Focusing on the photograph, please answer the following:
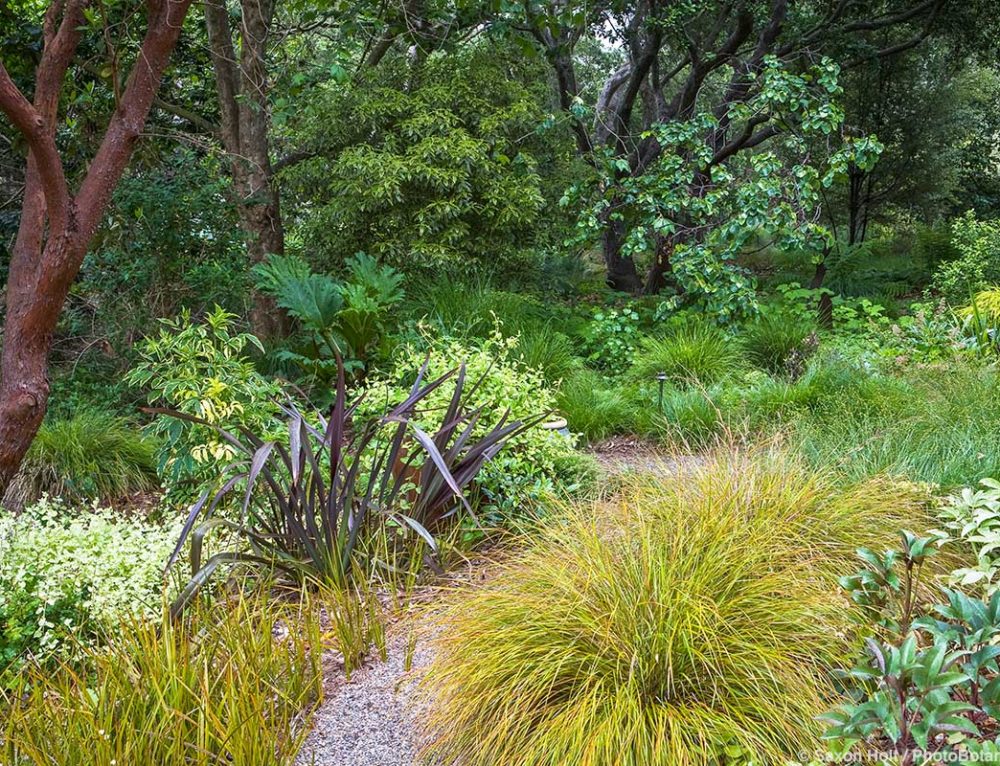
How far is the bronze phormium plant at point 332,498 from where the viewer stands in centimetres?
290

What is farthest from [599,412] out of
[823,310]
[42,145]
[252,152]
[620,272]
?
[620,272]

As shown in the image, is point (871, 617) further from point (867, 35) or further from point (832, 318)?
point (867, 35)

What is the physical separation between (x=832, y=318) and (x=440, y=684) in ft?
20.5

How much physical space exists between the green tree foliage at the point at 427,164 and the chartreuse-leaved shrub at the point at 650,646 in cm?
424

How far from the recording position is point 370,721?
2391mm

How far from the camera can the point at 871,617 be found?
236 cm

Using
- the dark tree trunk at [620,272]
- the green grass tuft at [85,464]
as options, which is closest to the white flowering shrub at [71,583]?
the green grass tuft at [85,464]

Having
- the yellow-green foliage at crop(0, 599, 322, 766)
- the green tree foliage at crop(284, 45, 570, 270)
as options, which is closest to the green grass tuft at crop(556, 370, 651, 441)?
the green tree foliage at crop(284, 45, 570, 270)

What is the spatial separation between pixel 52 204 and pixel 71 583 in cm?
181

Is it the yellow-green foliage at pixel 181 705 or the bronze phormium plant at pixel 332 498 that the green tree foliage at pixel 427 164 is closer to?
the bronze phormium plant at pixel 332 498

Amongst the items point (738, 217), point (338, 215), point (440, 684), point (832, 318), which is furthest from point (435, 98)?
point (440, 684)

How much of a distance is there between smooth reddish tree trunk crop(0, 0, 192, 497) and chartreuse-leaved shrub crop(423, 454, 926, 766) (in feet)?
7.88

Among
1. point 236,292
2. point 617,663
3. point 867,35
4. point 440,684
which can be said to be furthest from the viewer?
point 867,35

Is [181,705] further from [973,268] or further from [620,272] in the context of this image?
[620,272]
